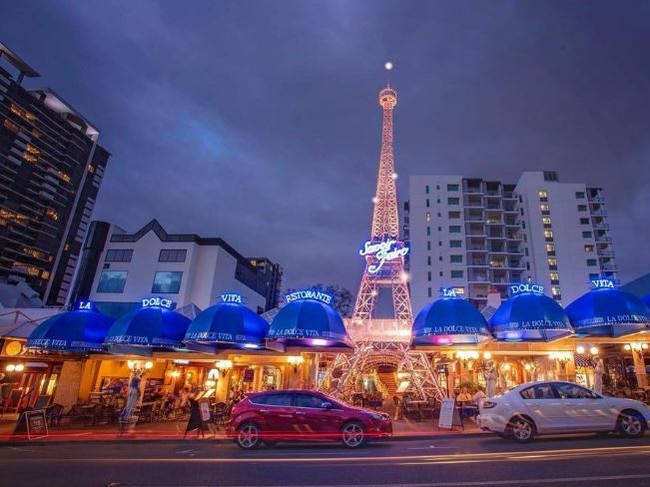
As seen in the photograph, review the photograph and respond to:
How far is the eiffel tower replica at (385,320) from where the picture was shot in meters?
25.6

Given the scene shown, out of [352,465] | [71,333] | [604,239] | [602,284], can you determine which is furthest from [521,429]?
[604,239]

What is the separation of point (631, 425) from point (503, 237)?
6004 centimetres

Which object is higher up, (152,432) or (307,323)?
(307,323)

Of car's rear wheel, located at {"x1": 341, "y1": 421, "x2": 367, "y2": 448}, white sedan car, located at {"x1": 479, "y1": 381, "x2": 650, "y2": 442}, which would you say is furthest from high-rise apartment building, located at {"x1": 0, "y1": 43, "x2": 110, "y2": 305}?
white sedan car, located at {"x1": 479, "y1": 381, "x2": 650, "y2": 442}

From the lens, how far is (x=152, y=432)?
15969 millimetres

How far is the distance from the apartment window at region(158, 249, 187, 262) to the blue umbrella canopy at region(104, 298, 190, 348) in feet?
108

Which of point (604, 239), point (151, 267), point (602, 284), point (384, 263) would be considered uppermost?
point (604, 239)

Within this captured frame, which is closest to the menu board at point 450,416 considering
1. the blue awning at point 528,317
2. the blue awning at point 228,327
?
the blue awning at point 528,317

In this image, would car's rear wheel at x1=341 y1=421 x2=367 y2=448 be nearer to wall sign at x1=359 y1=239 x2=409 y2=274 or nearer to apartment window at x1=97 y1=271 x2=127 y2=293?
wall sign at x1=359 y1=239 x2=409 y2=274

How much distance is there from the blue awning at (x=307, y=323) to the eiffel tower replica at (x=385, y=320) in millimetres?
8456

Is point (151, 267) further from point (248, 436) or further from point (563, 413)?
point (563, 413)

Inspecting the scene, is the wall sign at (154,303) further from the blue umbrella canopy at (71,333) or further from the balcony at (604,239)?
the balcony at (604,239)

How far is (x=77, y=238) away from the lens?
288 feet

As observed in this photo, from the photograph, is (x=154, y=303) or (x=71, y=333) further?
(x=154, y=303)
